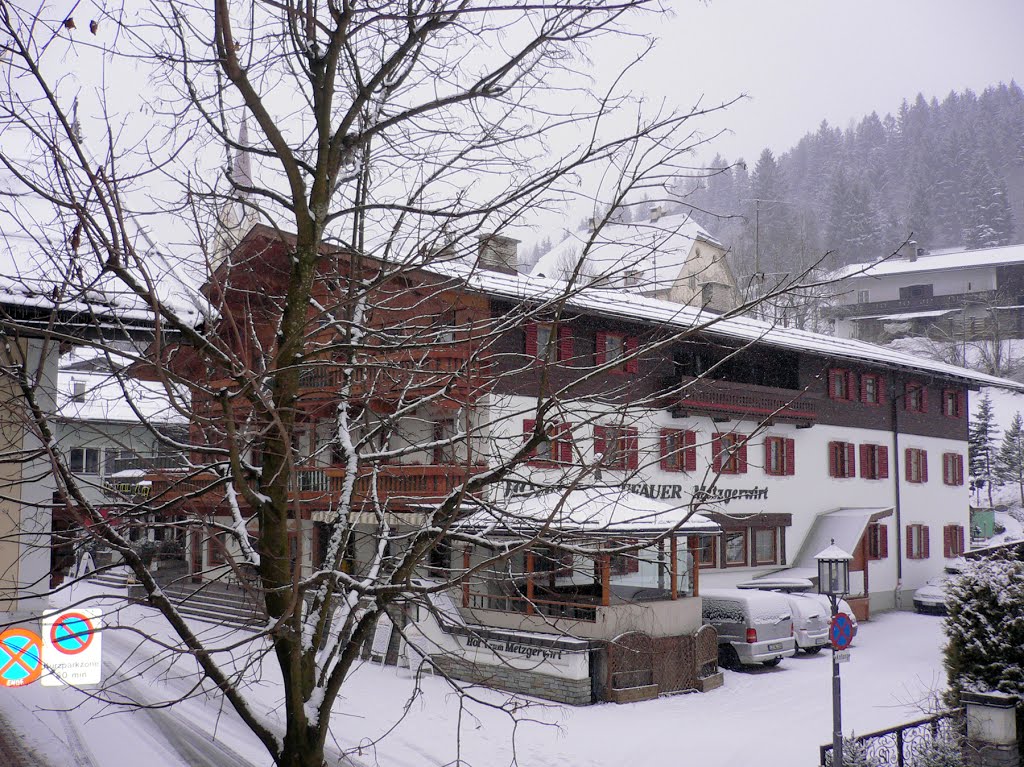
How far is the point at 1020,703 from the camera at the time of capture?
1131 centimetres

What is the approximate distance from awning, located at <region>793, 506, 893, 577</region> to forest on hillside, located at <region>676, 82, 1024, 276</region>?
27.1m

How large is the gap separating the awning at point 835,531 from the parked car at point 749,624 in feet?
23.9

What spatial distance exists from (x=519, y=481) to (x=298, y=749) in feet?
5.80

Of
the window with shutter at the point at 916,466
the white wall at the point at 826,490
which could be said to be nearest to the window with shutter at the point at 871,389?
the white wall at the point at 826,490

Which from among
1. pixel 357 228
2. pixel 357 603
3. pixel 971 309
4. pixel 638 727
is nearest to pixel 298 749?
pixel 357 603

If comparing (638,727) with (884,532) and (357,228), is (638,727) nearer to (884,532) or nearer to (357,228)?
(357,228)

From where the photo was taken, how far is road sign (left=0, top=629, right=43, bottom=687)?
5086 mm

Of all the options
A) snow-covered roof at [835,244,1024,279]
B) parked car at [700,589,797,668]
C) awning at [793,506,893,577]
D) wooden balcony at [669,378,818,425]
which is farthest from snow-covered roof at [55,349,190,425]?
snow-covered roof at [835,244,1024,279]

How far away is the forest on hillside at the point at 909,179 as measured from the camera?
93438mm

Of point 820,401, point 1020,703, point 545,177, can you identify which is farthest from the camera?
point 820,401

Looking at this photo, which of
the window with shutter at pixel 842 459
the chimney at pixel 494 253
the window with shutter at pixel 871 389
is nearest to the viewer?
the chimney at pixel 494 253

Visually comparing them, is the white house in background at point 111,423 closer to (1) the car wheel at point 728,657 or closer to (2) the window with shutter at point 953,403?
(1) the car wheel at point 728,657

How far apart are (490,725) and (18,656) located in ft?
38.4

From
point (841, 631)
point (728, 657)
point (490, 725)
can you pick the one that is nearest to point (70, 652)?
point (841, 631)
